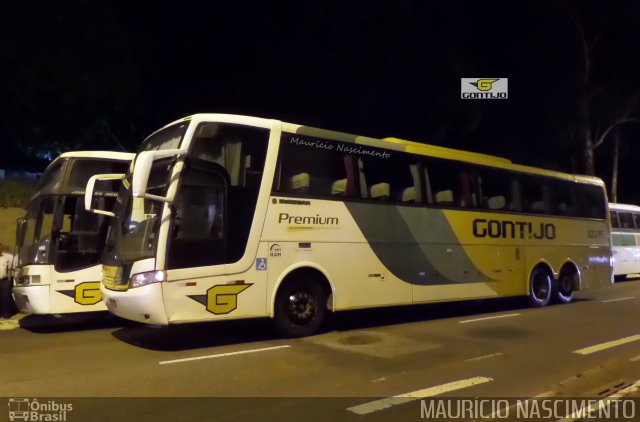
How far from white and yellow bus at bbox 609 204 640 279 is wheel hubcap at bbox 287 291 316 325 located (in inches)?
660

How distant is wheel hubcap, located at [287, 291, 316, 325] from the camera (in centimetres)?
895

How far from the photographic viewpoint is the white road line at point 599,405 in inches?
197

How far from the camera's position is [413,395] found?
5.76m

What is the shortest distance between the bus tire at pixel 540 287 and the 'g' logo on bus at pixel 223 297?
8.50m

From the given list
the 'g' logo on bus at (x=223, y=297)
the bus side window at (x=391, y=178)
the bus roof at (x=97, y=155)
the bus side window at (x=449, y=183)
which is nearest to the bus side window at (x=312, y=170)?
the bus side window at (x=391, y=178)

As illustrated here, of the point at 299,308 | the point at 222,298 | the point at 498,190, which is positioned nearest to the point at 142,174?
the point at 222,298

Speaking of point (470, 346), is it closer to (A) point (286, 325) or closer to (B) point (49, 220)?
(A) point (286, 325)

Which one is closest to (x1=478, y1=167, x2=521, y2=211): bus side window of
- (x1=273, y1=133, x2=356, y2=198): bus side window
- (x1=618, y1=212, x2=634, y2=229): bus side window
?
(x1=273, y1=133, x2=356, y2=198): bus side window

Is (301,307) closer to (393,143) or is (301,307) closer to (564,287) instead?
(393,143)

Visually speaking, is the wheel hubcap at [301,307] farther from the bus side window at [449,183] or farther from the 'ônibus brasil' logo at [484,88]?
the 'ônibus brasil' logo at [484,88]

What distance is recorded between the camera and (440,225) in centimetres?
1134

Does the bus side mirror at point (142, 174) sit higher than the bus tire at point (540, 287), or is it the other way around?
the bus side mirror at point (142, 174)

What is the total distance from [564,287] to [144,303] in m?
11.6

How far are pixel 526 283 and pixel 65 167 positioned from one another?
10.8 m
